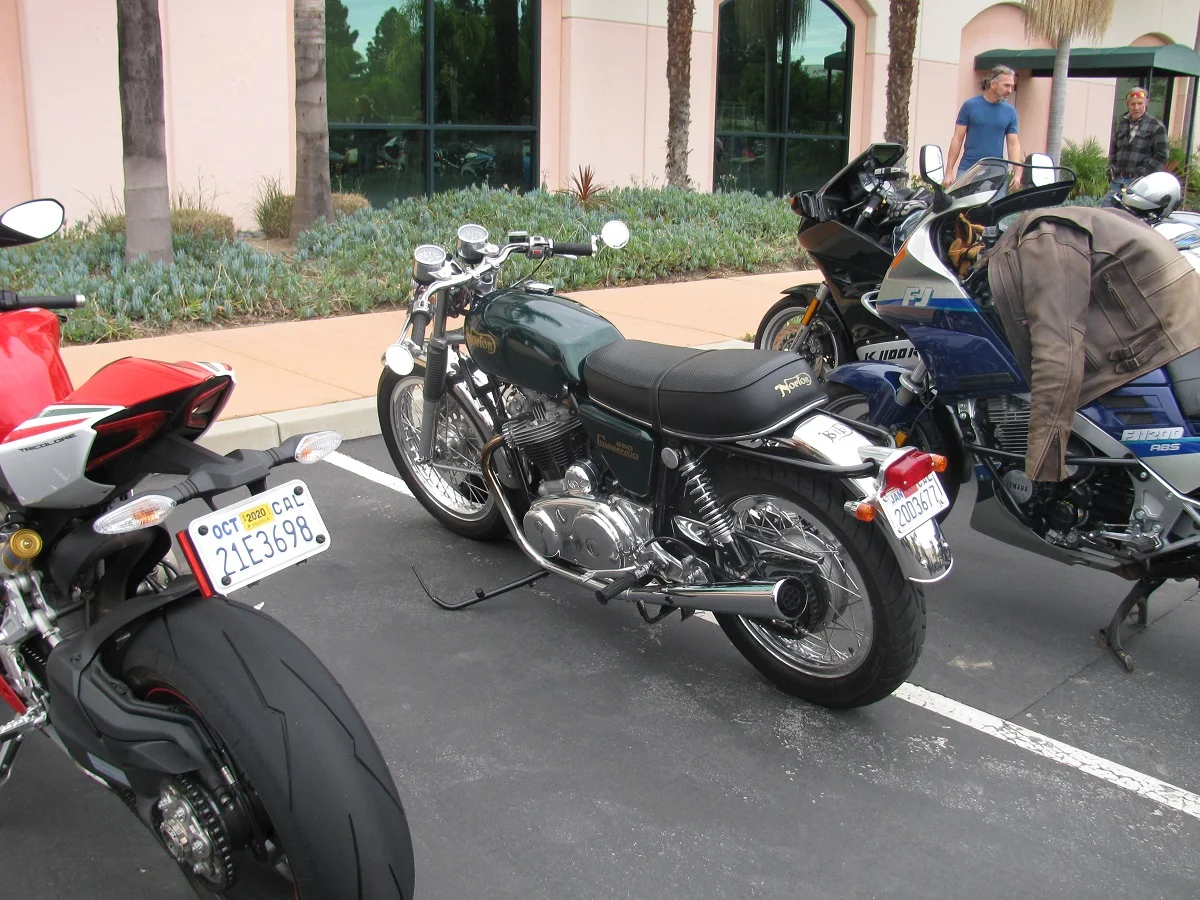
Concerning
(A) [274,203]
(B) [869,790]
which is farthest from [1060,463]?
(A) [274,203]

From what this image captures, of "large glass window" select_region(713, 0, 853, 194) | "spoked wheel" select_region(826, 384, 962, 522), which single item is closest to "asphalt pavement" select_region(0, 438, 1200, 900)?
"spoked wheel" select_region(826, 384, 962, 522)

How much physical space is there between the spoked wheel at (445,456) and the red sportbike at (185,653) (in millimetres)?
1996

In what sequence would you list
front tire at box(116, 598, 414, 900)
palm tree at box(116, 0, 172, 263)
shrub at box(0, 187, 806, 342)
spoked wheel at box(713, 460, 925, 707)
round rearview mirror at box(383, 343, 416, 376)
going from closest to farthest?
front tire at box(116, 598, 414, 900) → spoked wheel at box(713, 460, 925, 707) → round rearview mirror at box(383, 343, 416, 376) → shrub at box(0, 187, 806, 342) → palm tree at box(116, 0, 172, 263)

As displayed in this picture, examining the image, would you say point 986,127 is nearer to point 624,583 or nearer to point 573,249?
point 573,249

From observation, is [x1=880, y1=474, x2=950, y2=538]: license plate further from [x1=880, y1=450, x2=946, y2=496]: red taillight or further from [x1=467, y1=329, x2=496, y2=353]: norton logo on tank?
[x1=467, y1=329, x2=496, y2=353]: norton logo on tank

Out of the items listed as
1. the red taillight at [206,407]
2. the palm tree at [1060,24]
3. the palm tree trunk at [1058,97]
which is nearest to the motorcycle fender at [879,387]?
the red taillight at [206,407]

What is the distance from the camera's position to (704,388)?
3.44 metres

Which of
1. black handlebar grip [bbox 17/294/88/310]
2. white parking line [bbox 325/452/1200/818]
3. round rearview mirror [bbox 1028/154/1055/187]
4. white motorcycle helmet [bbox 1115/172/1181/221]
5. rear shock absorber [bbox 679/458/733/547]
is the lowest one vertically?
white parking line [bbox 325/452/1200/818]

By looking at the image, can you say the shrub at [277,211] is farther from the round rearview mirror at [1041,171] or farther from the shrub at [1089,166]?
the shrub at [1089,166]

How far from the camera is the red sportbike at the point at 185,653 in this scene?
7.31 feet

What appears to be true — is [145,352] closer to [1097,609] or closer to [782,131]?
[1097,609]

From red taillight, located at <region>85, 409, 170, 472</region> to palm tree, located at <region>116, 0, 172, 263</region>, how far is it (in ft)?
23.7

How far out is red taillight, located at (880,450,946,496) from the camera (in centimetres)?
318

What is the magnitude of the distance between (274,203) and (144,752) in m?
10.5
